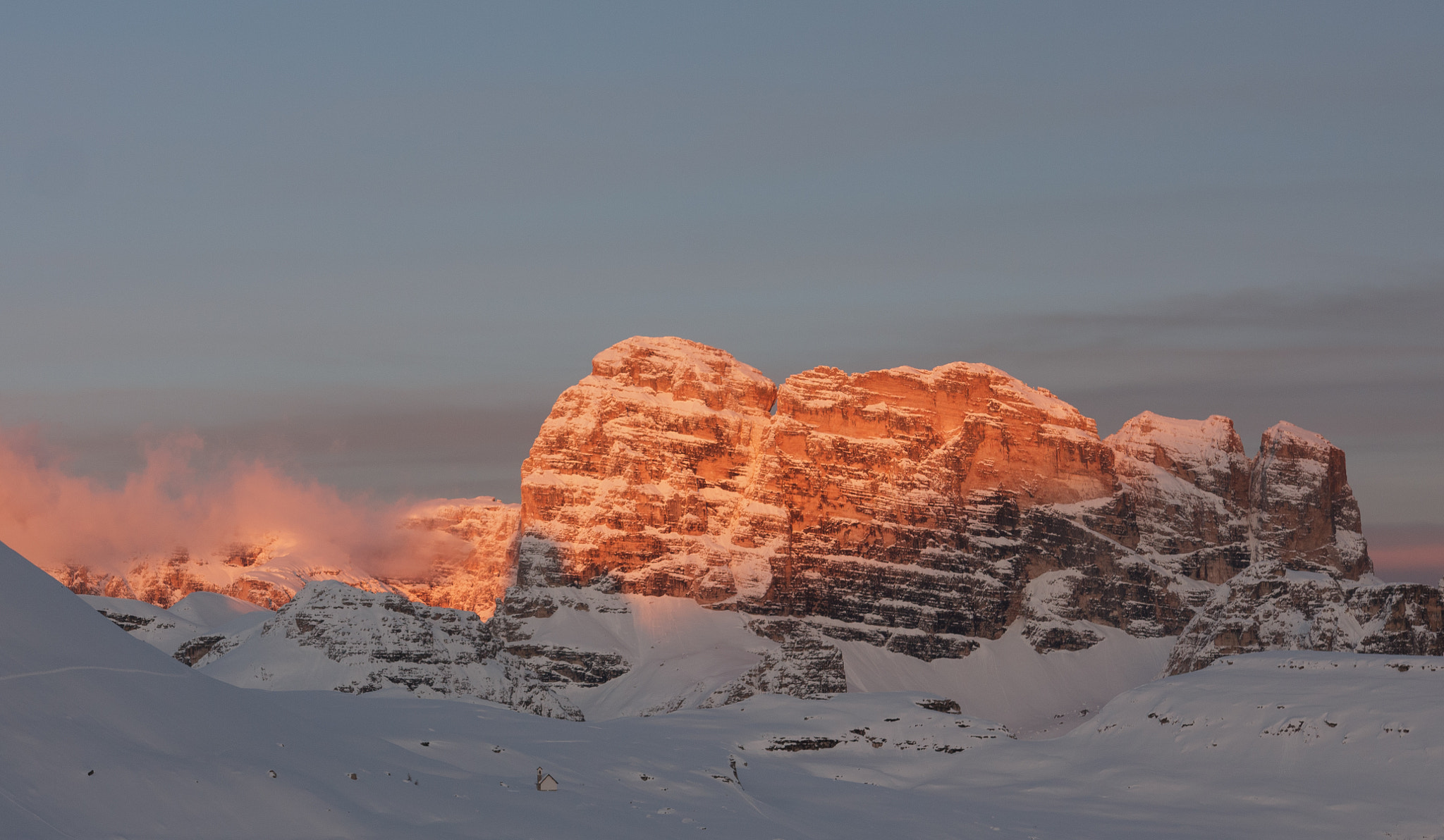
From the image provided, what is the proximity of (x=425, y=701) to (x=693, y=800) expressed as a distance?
40507mm

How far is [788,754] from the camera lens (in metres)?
167

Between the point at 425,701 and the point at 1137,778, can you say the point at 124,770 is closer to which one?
the point at 425,701

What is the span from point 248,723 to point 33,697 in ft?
31.9

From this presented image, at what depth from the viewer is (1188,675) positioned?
18188 cm

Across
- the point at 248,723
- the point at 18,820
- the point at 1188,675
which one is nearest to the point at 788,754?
the point at 1188,675

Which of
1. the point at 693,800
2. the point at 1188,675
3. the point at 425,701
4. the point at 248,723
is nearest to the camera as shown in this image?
the point at 248,723

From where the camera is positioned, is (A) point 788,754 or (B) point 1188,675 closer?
(A) point 788,754

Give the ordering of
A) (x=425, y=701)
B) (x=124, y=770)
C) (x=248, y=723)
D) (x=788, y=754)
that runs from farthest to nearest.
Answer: (x=788, y=754) < (x=425, y=701) < (x=248, y=723) < (x=124, y=770)

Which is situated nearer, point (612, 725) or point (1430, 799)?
point (1430, 799)

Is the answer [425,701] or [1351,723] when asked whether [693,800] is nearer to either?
[425,701]

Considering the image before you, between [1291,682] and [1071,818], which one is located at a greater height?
[1291,682]

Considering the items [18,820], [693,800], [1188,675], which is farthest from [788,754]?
[18,820]

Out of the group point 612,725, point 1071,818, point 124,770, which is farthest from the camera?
point 612,725

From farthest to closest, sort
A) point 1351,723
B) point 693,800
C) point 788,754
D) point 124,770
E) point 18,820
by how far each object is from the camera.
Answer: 1. point 788,754
2. point 1351,723
3. point 693,800
4. point 124,770
5. point 18,820
